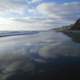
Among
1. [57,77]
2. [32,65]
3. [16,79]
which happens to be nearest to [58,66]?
[32,65]

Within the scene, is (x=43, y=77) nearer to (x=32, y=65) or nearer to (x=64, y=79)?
(x=64, y=79)

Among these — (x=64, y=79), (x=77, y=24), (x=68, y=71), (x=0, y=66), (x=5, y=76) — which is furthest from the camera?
(x=77, y=24)

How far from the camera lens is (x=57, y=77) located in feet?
9.74

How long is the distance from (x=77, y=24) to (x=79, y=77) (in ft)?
85.4

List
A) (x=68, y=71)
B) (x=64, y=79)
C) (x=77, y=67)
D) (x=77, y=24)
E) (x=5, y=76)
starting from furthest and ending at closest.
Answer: (x=77, y=24)
(x=77, y=67)
(x=68, y=71)
(x=5, y=76)
(x=64, y=79)

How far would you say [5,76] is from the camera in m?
3.09

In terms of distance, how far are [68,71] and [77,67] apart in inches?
12.1

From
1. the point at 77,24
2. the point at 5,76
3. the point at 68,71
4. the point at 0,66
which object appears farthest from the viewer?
the point at 77,24

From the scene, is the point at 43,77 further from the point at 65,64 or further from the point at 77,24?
the point at 77,24

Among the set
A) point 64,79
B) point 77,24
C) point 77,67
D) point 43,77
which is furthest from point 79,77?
point 77,24

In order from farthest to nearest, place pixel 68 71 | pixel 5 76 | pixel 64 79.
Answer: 1. pixel 68 71
2. pixel 5 76
3. pixel 64 79

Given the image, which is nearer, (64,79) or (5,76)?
(64,79)

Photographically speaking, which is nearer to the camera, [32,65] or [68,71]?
[68,71]

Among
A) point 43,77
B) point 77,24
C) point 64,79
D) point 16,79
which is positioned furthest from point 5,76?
point 77,24
